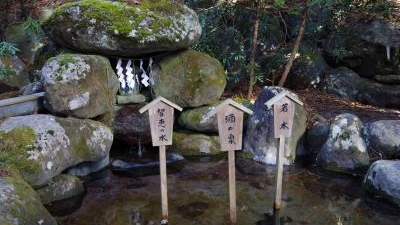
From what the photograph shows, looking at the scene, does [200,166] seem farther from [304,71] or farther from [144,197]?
[304,71]

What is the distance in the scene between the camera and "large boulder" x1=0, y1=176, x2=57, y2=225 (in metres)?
4.68

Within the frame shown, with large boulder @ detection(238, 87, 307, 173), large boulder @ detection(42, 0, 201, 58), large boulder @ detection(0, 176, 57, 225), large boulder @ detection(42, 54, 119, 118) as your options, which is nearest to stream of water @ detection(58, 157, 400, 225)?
large boulder @ detection(238, 87, 307, 173)

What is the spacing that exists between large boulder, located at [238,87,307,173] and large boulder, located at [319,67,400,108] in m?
3.09

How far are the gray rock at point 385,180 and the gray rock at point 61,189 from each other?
15.8 feet

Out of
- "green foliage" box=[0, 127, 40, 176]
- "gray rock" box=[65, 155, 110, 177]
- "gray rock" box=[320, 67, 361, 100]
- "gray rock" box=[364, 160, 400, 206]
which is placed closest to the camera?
"green foliage" box=[0, 127, 40, 176]

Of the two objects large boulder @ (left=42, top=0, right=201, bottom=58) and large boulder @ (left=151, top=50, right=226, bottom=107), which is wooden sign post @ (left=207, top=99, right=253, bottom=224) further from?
large boulder @ (left=151, top=50, right=226, bottom=107)

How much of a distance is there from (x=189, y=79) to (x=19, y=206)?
4.69 metres

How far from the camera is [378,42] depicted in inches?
Result: 412

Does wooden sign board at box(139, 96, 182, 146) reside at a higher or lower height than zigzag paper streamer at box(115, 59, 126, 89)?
lower

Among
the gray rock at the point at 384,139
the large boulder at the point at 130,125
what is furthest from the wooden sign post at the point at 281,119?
the large boulder at the point at 130,125

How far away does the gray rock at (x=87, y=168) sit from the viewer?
7348mm

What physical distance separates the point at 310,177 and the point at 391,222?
6.14ft

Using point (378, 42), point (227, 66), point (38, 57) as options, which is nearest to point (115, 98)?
point (227, 66)

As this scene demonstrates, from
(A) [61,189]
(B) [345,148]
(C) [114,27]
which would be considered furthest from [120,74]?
(B) [345,148]
